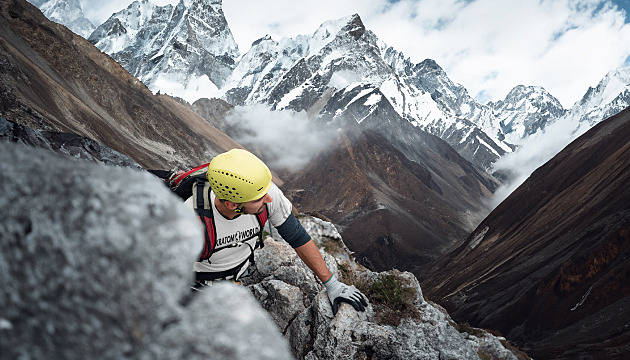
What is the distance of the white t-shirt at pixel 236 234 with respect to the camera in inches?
135

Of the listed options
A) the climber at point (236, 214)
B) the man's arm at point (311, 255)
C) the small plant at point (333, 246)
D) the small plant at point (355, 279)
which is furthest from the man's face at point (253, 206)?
the small plant at point (333, 246)

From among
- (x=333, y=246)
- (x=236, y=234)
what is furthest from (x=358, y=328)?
(x=333, y=246)

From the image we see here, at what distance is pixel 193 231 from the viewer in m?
1.06

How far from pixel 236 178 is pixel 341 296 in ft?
8.47

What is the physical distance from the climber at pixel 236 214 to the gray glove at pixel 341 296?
34 cm

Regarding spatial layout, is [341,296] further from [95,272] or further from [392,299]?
[95,272]

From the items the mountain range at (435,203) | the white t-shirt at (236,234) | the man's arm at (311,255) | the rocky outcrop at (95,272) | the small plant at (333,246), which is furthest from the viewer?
the mountain range at (435,203)

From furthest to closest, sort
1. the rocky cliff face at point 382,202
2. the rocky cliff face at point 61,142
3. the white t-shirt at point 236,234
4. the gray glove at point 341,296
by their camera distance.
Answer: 1. the rocky cliff face at point 382,202
2. the rocky cliff face at point 61,142
3. the gray glove at point 341,296
4. the white t-shirt at point 236,234

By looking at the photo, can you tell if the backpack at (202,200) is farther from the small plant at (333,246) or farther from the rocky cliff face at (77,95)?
the rocky cliff face at (77,95)

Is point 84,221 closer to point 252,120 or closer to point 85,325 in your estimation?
point 85,325

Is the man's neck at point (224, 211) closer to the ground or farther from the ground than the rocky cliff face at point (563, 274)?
closer to the ground

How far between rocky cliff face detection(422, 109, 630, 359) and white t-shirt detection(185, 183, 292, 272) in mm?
19338

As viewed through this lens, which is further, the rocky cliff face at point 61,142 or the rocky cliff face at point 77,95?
the rocky cliff face at point 77,95

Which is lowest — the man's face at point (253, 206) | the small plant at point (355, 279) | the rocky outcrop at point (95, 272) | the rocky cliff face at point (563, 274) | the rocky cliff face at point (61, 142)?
the rocky cliff face at point (61, 142)
